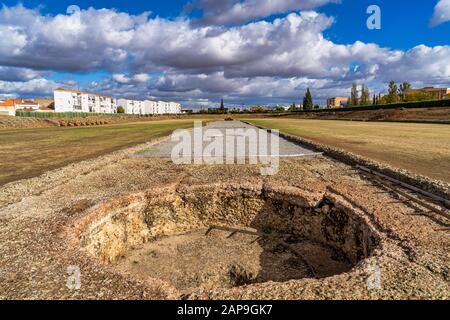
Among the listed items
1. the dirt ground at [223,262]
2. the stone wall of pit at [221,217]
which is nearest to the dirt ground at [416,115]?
the stone wall of pit at [221,217]

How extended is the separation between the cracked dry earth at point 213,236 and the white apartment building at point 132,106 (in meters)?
173

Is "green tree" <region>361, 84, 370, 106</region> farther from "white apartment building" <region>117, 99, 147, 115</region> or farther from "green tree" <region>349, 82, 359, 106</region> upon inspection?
"white apartment building" <region>117, 99, 147, 115</region>

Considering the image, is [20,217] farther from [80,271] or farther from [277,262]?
[277,262]

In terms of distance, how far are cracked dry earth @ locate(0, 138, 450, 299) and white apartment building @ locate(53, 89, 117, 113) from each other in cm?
11694

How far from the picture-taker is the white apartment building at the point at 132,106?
6824 inches

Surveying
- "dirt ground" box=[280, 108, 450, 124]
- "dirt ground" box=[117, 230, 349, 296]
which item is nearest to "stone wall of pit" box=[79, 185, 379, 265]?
"dirt ground" box=[117, 230, 349, 296]

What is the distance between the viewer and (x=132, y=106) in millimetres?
181500

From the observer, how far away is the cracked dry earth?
371 cm

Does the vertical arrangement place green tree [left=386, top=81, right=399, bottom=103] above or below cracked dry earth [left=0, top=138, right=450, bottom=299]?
above

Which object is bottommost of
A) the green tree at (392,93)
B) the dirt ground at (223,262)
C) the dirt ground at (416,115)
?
the dirt ground at (223,262)

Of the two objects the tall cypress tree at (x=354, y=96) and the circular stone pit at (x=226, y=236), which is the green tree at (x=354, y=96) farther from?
the circular stone pit at (x=226, y=236)

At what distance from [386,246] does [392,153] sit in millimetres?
10888
